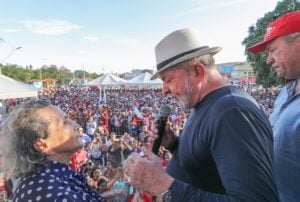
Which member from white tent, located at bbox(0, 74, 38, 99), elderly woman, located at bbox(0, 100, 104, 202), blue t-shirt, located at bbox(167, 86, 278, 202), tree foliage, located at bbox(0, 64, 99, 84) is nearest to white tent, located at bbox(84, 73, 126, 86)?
white tent, located at bbox(0, 74, 38, 99)

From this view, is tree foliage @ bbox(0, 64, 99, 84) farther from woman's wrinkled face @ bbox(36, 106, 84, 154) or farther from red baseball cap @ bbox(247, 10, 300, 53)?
red baseball cap @ bbox(247, 10, 300, 53)

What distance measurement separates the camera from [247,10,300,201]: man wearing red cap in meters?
2.01

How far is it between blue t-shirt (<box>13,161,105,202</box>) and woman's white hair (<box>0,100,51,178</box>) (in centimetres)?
5

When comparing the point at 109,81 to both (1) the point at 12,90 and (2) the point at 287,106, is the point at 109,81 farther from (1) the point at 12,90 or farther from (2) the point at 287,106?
(2) the point at 287,106

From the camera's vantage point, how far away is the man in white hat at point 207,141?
1.42 metres

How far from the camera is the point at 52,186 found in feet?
5.68

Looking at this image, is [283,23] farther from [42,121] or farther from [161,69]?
[42,121]

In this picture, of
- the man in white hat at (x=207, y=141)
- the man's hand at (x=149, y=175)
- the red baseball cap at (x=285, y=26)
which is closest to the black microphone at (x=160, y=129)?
the man in white hat at (x=207, y=141)

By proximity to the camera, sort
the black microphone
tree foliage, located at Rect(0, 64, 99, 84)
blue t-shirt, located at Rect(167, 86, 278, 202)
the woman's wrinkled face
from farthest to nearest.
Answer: tree foliage, located at Rect(0, 64, 99, 84) < the black microphone < the woman's wrinkled face < blue t-shirt, located at Rect(167, 86, 278, 202)

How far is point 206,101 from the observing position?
182 cm

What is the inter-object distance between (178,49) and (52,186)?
953 millimetres

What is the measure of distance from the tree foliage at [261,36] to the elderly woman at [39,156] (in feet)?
84.7

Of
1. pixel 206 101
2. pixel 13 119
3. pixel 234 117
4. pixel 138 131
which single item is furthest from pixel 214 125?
pixel 138 131

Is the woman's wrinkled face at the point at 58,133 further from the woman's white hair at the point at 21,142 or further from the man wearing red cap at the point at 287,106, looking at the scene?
the man wearing red cap at the point at 287,106
